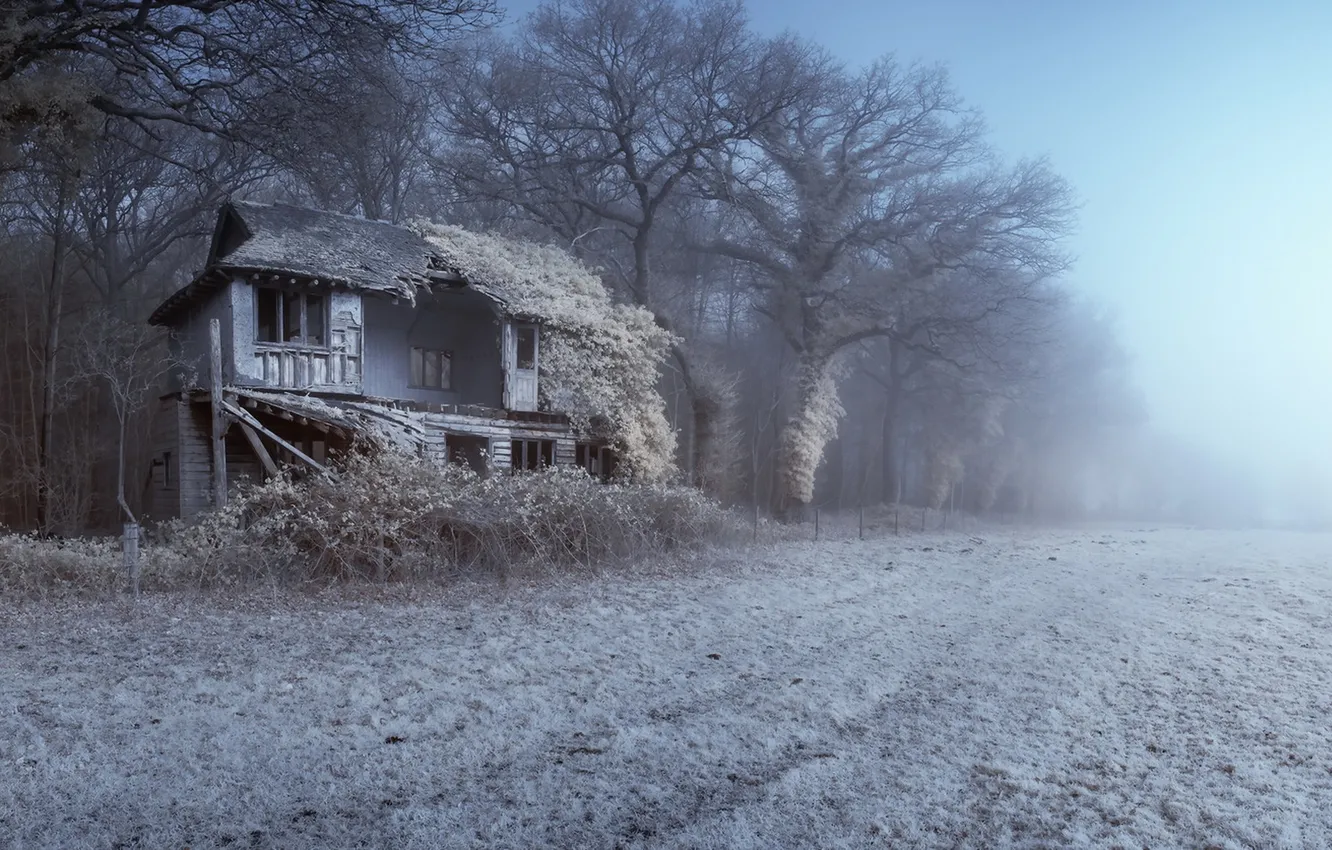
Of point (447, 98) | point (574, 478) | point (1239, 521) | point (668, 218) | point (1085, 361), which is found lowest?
point (1239, 521)

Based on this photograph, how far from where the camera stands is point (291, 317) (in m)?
22.4

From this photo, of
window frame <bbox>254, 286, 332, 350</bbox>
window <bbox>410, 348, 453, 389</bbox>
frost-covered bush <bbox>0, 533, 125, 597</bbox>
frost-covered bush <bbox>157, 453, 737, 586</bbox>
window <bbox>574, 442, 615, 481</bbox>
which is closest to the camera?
frost-covered bush <bbox>0, 533, 125, 597</bbox>

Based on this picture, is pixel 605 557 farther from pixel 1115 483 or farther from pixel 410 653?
pixel 1115 483

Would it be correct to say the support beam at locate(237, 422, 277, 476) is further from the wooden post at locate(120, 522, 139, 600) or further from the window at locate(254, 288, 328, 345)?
the wooden post at locate(120, 522, 139, 600)

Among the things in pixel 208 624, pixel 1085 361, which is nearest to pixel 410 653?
pixel 208 624

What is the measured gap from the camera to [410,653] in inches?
413

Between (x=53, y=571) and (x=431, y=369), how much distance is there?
12773 millimetres

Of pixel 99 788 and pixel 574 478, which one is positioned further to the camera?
pixel 574 478

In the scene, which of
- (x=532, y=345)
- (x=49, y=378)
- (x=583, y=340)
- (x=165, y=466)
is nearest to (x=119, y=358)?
(x=49, y=378)

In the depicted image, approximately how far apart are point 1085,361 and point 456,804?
4933 cm

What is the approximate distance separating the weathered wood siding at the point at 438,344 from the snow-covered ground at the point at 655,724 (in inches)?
429

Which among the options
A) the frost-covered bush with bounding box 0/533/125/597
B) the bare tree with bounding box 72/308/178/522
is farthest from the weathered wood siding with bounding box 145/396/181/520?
the frost-covered bush with bounding box 0/533/125/597

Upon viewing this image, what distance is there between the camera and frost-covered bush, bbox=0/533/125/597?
12.8m

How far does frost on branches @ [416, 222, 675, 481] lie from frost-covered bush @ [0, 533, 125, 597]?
11806 mm
